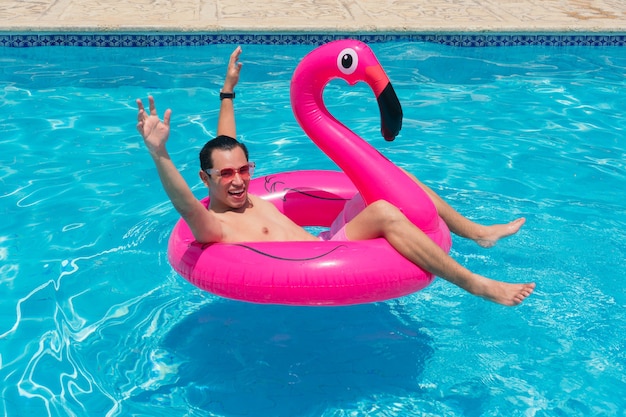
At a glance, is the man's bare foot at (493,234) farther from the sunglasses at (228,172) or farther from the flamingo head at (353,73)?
the sunglasses at (228,172)

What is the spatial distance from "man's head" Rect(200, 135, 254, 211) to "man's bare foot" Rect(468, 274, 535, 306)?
1.20m

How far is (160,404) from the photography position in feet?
12.5

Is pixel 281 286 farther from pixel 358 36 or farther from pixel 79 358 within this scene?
pixel 358 36

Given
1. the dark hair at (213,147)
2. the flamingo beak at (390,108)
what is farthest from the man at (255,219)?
the flamingo beak at (390,108)

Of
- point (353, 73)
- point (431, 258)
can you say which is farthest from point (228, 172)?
point (431, 258)

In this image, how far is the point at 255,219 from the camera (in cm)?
417

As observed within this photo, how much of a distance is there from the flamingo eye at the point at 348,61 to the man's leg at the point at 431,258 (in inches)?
A: 27.0

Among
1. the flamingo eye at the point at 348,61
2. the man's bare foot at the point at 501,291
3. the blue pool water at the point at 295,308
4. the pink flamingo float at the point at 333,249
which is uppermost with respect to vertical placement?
the flamingo eye at the point at 348,61

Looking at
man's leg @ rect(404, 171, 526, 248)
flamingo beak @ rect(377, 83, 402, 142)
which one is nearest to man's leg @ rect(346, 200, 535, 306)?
flamingo beak @ rect(377, 83, 402, 142)

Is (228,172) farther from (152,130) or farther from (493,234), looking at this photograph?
(493,234)

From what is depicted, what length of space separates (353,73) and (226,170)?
0.76 m

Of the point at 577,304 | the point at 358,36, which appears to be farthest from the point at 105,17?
the point at 577,304

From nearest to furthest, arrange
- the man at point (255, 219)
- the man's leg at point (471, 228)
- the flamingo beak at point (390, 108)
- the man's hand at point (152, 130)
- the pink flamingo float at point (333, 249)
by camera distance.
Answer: the man's hand at point (152, 130)
the man at point (255, 219)
the pink flamingo float at point (333, 249)
the flamingo beak at point (390, 108)
the man's leg at point (471, 228)

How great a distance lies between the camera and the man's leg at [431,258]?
12.4 ft
